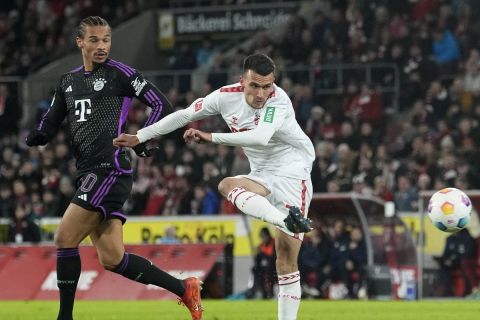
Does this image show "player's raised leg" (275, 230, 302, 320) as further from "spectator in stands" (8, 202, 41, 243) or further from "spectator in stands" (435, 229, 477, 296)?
"spectator in stands" (8, 202, 41, 243)

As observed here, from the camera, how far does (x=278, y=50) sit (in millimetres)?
24922

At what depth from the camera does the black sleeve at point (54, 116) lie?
10.0 m

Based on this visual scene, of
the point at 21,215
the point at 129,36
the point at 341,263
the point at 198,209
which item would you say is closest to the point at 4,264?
the point at 21,215

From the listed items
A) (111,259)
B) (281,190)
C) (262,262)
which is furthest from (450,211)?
(262,262)

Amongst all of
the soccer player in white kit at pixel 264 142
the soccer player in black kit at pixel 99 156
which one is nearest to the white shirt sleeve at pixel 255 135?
the soccer player in white kit at pixel 264 142

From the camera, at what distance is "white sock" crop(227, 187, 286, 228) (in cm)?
883

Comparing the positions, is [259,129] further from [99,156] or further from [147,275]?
[147,275]

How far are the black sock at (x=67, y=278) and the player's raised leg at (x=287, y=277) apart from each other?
1.63 meters

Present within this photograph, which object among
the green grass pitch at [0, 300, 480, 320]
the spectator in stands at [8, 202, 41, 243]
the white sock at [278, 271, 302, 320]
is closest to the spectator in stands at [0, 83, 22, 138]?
the spectator in stands at [8, 202, 41, 243]

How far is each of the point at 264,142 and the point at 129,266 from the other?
167cm

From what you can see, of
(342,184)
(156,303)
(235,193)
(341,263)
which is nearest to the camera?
(235,193)

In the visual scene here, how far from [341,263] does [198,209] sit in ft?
10.5

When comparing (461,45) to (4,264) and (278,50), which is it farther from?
(4,264)

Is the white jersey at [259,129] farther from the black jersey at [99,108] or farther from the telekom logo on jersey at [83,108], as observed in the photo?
the telekom logo on jersey at [83,108]
